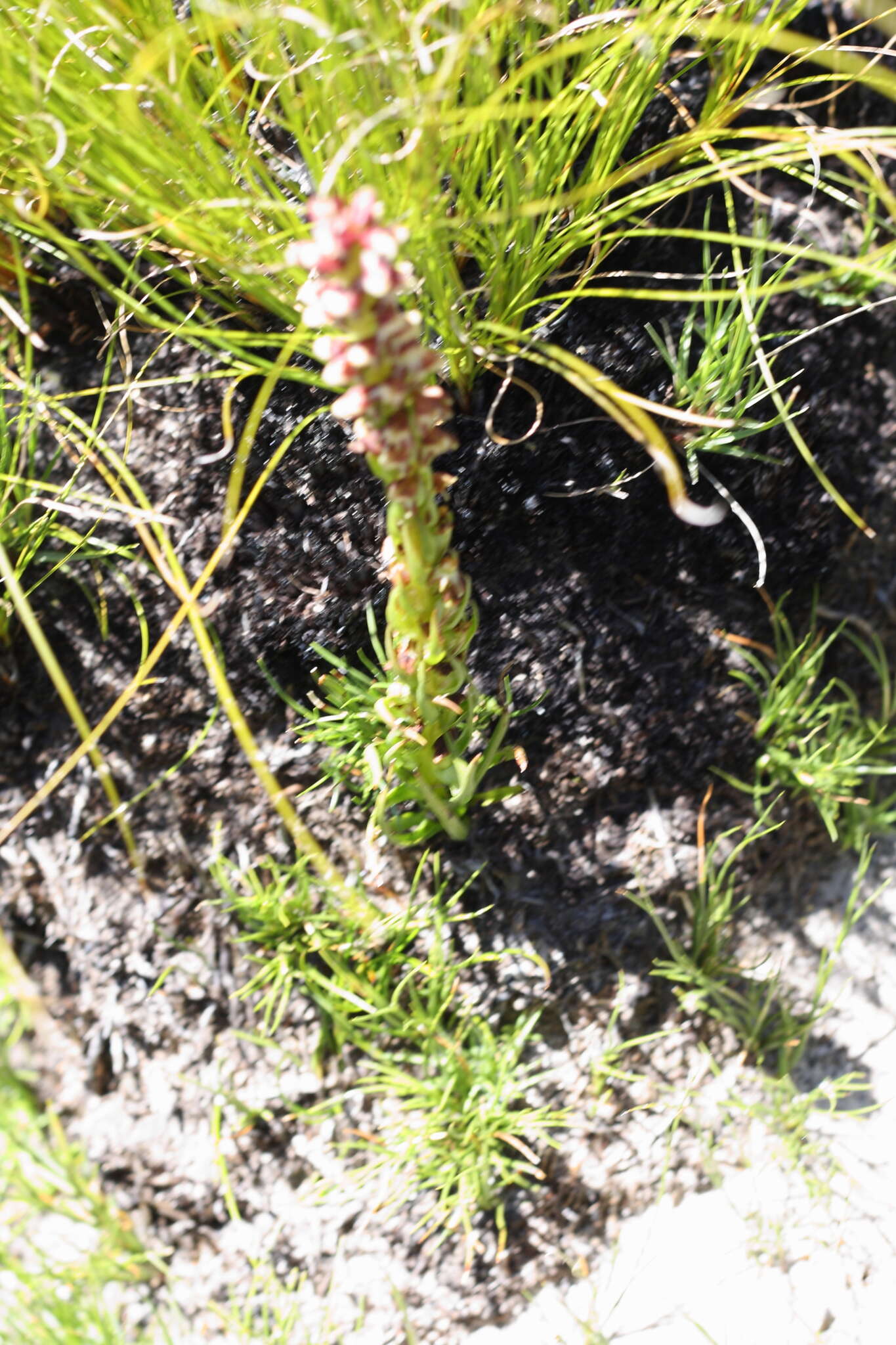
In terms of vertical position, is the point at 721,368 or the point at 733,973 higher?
the point at 721,368

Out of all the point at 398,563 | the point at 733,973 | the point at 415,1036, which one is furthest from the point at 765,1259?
the point at 398,563

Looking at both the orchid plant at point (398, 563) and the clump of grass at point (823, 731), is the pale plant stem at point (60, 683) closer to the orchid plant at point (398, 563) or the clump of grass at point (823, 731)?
the orchid plant at point (398, 563)

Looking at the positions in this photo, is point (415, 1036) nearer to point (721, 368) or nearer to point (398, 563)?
point (398, 563)

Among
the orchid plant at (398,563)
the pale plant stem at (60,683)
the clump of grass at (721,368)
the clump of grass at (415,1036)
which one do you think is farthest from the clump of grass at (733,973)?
the pale plant stem at (60,683)

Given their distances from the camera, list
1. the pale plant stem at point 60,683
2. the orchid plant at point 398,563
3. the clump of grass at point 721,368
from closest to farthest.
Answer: the orchid plant at point 398,563
the pale plant stem at point 60,683
the clump of grass at point 721,368

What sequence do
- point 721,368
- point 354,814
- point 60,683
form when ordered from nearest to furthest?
point 60,683 → point 721,368 → point 354,814
